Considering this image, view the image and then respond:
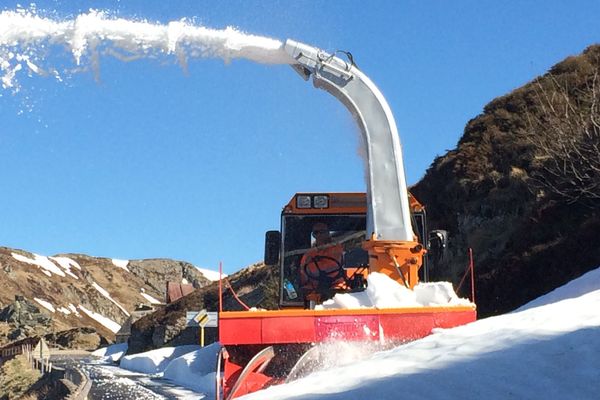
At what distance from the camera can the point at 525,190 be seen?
1008 inches

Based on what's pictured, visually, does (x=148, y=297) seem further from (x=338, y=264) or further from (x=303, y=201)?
(x=338, y=264)

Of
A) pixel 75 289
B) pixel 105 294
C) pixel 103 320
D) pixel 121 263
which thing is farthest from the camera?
pixel 121 263

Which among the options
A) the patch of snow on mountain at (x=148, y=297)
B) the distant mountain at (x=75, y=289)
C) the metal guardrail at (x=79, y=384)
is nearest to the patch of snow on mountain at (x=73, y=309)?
the distant mountain at (x=75, y=289)

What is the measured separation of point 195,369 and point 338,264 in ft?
63.8

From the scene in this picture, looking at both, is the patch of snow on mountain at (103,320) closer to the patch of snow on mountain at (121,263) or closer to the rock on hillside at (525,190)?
the patch of snow on mountain at (121,263)

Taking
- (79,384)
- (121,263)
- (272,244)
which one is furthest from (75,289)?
(272,244)

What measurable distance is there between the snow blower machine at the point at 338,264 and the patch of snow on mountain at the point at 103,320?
4637 inches

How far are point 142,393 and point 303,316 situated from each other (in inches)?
594

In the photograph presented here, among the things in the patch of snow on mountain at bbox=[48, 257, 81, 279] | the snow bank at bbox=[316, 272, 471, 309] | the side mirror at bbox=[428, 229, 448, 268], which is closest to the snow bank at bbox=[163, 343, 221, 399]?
the side mirror at bbox=[428, 229, 448, 268]

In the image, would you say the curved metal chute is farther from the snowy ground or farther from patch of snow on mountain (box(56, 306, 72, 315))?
patch of snow on mountain (box(56, 306, 72, 315))

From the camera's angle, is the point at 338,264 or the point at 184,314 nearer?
the point at 338,264

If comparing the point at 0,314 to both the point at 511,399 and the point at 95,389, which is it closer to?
the point at 95,389

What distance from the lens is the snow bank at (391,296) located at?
28.3ft

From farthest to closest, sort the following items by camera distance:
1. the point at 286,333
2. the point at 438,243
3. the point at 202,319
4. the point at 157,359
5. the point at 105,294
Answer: the point at 105,294, the point at 157,359, the point at 202,319, the point at 438,243, the point at 286,333
